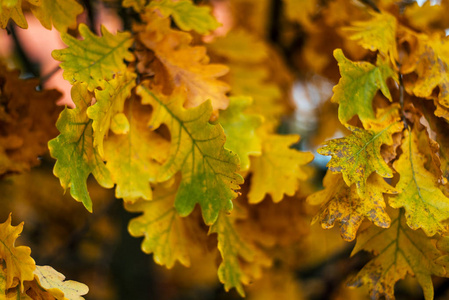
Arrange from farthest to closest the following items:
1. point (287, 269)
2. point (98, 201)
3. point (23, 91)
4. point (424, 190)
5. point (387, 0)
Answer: point (98, 201), point (287, 269), point (387, 0), point (23, 91), point (424, 190)

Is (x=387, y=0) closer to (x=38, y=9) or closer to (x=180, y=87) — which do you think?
(x=180, y=87)

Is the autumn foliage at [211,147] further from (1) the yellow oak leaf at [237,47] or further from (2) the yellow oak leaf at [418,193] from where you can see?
(1) the yellow oak leaf at [237,47]

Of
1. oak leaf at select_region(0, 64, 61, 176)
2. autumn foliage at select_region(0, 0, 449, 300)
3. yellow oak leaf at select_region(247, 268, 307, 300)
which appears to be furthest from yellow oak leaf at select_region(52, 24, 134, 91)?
yellow oak leaf at select_region(247, 268, 307, 300)

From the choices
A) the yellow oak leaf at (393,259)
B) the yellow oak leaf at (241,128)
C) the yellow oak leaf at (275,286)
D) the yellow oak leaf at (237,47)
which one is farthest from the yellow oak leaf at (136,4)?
the yellow oak leaf at (275,286)

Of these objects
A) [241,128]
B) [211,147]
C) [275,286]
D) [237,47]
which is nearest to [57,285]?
[211,147]

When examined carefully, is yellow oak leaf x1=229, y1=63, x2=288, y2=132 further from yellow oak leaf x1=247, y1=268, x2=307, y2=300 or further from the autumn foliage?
yellow oak leaf x1=247, y1=268, x2=307, y2=300

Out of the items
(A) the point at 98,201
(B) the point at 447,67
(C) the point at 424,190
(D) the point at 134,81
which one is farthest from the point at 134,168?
(A) the point at 98,201

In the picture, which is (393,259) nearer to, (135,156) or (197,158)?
(197,158)
